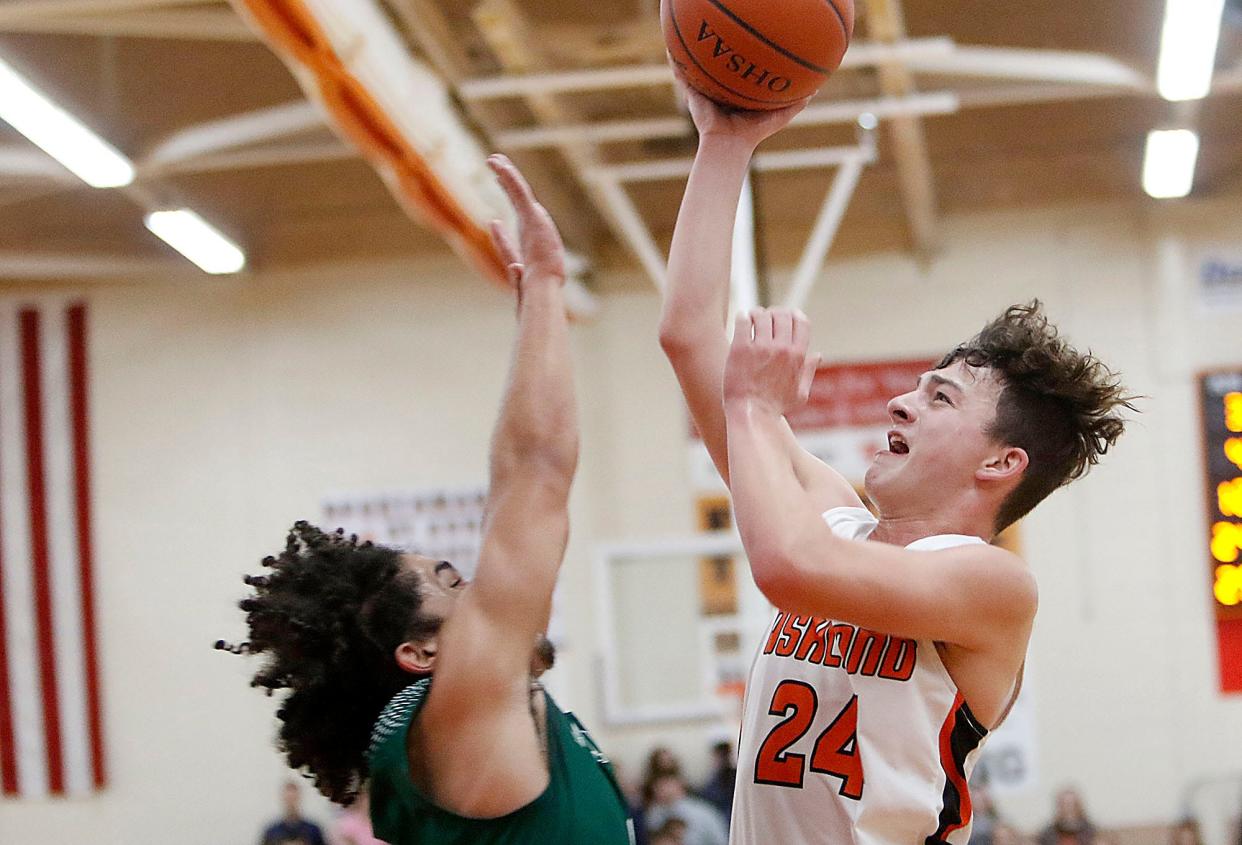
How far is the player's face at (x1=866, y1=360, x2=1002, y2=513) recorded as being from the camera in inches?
99.0

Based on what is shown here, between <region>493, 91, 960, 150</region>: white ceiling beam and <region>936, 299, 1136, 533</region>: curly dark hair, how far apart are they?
18.6 feet

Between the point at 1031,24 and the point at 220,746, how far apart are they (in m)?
7.79

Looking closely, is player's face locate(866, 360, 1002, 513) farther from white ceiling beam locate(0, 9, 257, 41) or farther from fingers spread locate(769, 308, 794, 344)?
white ceiling beam locate(0, 9, 257, 41)

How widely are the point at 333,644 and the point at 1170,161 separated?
8197mm

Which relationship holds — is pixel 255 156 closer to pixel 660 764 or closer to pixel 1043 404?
pixel 660 764

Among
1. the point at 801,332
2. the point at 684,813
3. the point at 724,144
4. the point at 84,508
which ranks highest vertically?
the point at 724,144

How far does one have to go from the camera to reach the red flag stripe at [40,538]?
11.5 metres

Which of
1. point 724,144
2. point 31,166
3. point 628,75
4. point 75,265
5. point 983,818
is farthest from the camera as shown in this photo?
point 75,265

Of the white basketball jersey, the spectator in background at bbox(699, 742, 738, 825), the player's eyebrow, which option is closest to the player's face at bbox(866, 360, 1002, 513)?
the player's eyebrow

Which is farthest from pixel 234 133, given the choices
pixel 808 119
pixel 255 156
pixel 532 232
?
pixel 532 232

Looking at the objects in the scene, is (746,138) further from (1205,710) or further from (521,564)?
(1205,710)

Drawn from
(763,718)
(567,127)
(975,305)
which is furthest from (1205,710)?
(763,718)

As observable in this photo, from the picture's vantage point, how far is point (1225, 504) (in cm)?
981

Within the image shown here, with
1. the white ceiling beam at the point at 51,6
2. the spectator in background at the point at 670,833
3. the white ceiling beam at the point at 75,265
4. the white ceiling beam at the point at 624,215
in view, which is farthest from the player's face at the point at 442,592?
the white ceiling beam at the point at 75,265
